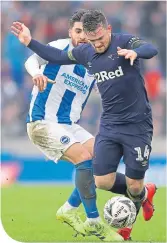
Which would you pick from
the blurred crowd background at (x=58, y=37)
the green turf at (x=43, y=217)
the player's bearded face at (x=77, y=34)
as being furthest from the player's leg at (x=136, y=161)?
the blurred crowd background at (x=58, y=37)

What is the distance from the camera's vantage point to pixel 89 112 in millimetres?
16703

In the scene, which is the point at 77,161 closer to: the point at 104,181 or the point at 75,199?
the point at 104,181

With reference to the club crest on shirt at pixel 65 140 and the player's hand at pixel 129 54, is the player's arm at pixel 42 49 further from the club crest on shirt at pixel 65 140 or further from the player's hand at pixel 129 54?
the player's hand at pixel 129 54

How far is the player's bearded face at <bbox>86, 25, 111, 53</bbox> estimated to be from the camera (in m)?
7.81

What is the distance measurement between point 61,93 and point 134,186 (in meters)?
1.57

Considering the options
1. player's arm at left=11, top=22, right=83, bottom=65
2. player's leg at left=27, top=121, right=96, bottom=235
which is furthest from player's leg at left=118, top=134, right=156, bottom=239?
player's arm at left=11, top=22, right=83, bottom=65

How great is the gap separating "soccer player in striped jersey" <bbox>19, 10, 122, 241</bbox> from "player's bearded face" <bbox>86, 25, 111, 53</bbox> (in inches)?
37.8

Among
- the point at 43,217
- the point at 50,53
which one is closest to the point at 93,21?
the point at 50,53

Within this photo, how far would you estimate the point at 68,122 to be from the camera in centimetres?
920

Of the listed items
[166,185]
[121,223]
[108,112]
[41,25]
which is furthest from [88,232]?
[41,25]

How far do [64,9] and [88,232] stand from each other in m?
10.4

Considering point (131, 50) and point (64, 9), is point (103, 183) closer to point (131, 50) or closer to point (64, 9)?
point (131, 50)

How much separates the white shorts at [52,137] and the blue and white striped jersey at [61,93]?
0.08 m

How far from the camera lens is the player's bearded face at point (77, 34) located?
8898 mm
